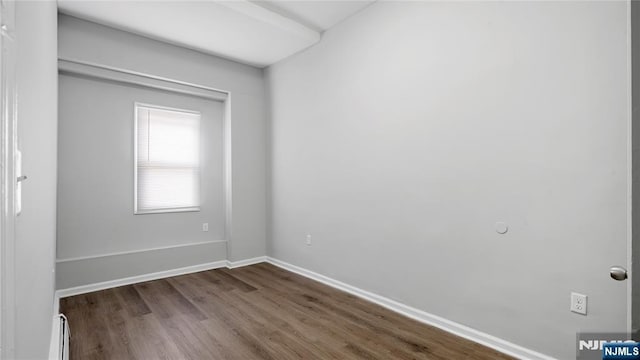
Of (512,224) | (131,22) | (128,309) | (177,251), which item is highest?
(131,22)

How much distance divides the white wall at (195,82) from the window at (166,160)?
0.48 meters

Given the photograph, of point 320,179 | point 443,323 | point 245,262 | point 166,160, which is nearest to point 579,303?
point 443,323

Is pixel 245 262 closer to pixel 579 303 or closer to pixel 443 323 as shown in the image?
pixel 443 323

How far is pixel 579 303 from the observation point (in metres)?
1.83

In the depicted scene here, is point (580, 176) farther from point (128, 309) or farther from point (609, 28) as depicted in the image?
point (128, 309)

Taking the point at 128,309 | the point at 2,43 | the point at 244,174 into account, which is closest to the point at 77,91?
the point at 244,174

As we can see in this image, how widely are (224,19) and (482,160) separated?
9.04 feet

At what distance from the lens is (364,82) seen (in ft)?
10.2

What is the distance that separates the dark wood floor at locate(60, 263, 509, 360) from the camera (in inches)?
85.5

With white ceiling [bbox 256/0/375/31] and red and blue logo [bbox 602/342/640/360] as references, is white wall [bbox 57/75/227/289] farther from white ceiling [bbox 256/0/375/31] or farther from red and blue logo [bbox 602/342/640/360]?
red and blue logo [bbox 602/342/640/360]

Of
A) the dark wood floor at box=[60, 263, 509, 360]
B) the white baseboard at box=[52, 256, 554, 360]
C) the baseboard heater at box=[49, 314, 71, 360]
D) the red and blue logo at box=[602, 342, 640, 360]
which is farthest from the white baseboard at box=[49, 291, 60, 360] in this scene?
the red and blue logo at box=[602, 342, 640, 360]

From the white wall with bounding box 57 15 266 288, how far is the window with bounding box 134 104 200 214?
0.48 metres

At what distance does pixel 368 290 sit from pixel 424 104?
1.82 metres

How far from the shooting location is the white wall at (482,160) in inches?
69.6
